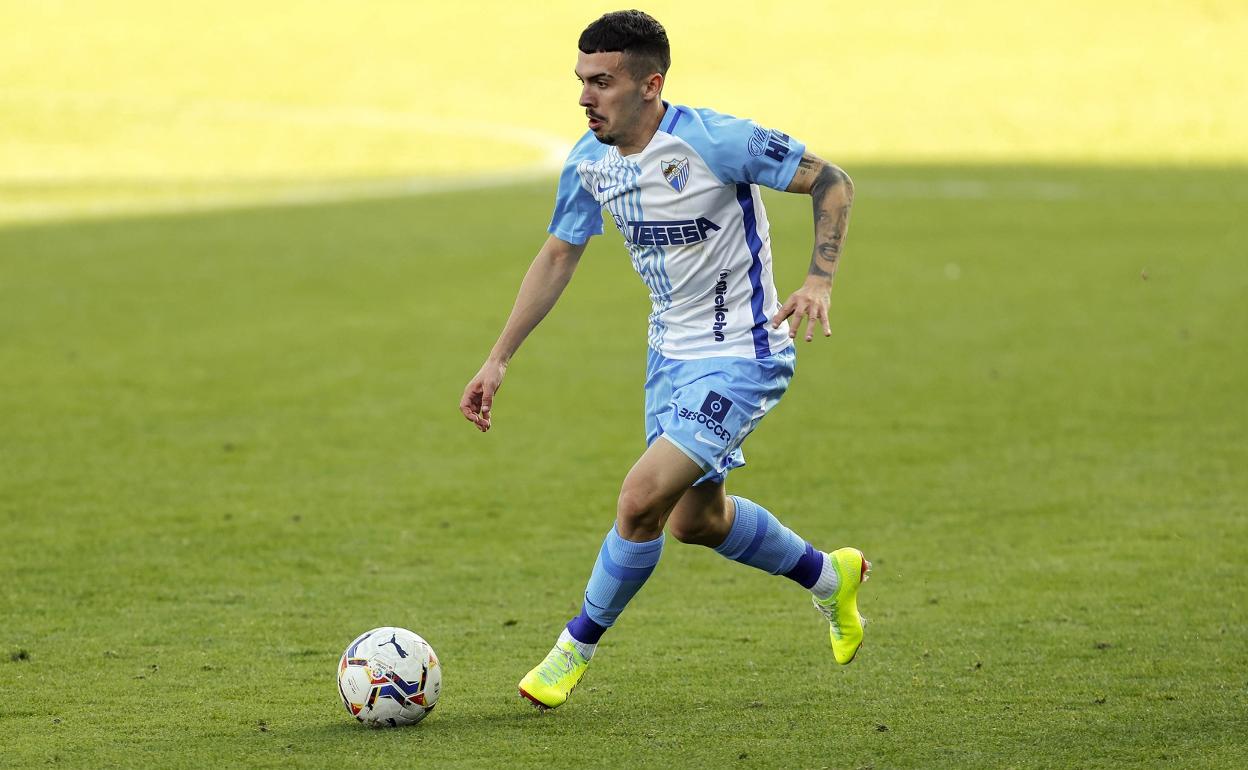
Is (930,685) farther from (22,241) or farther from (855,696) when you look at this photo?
(22,241)

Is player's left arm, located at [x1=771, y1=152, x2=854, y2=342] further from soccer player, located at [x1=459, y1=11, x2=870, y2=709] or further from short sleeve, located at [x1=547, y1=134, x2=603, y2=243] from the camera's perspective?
short sleeve, located at [x1=547, y1=134, x2=603, y2=243]

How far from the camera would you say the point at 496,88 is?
45562mm

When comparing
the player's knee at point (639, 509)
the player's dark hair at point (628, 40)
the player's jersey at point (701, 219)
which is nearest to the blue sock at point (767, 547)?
the player's knee at point (639, 509)

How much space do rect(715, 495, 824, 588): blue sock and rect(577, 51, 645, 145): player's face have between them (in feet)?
4.46

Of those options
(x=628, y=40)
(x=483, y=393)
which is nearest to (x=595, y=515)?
(x=483, y=393)

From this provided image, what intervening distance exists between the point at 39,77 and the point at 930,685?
1875 inches

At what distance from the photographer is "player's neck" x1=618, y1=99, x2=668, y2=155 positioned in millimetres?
5520

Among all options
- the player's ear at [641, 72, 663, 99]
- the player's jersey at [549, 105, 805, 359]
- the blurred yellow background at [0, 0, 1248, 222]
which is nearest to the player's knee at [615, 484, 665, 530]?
the player's jersey at [549, 105, 805, 359]

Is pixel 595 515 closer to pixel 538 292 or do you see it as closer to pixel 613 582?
pixel 538 292

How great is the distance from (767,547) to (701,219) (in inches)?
46.8

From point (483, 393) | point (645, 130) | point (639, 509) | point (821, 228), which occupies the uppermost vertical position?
point (645, 130)

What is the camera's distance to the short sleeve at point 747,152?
5.41 metres

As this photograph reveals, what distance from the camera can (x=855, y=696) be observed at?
5.46 metres

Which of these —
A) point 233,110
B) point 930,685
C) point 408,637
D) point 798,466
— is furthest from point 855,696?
point 233,110
